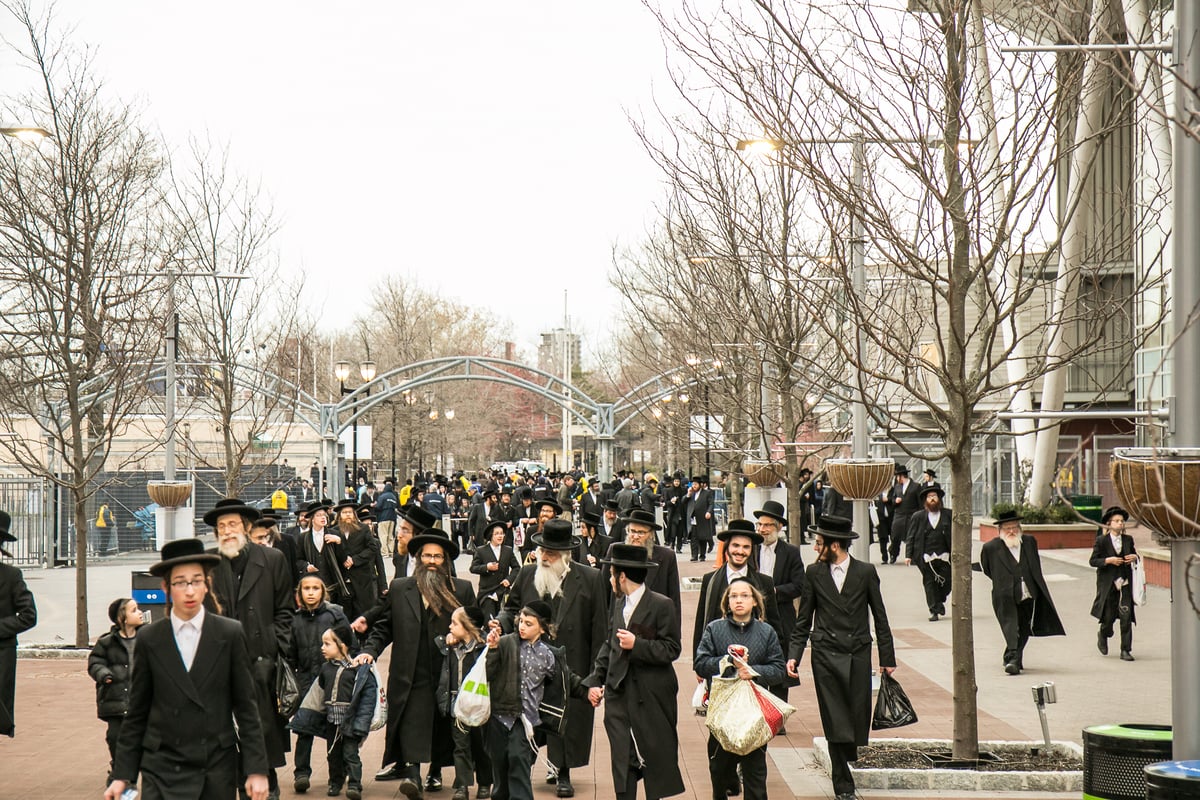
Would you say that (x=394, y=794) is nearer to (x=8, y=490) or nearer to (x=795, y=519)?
(x=795, y=519)

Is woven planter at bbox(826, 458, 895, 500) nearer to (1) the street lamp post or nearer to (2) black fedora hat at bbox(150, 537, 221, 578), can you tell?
(2) black fedora hat at bbox(150, 537, 221, 578)

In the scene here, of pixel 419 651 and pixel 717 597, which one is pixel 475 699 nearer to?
pixel 419 651

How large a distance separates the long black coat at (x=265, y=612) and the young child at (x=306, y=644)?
0.13m

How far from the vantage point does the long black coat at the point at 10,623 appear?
32.8 ft

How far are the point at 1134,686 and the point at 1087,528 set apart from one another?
18309mm

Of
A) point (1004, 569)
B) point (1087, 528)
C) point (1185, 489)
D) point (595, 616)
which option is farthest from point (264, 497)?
point (1185, 489)

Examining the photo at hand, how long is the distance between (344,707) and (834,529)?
3.73m

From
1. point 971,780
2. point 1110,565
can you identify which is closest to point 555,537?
point 971,780

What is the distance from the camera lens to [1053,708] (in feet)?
42.9

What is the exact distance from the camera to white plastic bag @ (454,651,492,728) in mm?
8922

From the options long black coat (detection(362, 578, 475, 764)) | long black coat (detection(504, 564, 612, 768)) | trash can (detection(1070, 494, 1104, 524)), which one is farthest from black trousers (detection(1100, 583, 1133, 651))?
trash can (detection(1070, 494, 1104, 524))

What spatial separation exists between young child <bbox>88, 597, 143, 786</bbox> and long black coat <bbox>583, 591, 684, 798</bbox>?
3128 mm

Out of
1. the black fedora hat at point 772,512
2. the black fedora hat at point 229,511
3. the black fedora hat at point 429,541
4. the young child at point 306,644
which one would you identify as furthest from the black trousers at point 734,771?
the black fedora hat at point 772,512

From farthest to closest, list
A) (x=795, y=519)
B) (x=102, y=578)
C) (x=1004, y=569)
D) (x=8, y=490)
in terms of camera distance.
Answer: (x=8, y=490), (x=102, y=578), (x=795, y=519), (x=1004, y=569)
